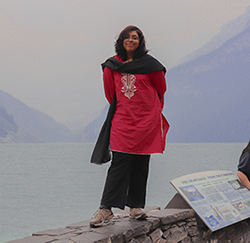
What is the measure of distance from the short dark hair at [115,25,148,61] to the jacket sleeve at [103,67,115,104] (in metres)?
0.14

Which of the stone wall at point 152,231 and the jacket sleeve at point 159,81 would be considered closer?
the stone wall at point 152,231

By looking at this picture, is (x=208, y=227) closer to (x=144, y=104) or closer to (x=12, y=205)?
(x=144, y=104)

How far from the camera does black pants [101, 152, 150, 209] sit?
96.3 inches

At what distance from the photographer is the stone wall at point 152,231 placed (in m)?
2.32

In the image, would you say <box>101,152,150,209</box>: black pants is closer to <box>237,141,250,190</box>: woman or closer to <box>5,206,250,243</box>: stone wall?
<box>5,206,250,243</box>: stone wall

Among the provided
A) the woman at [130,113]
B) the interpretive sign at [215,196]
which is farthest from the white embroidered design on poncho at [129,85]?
the interpretive sign at [215,196]

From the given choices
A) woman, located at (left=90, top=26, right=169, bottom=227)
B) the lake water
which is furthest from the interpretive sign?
the lake water

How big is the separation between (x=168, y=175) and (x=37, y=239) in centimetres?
1361

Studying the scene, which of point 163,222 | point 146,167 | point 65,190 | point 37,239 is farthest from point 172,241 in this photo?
point 65,190

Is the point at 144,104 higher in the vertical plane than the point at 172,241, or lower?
higher

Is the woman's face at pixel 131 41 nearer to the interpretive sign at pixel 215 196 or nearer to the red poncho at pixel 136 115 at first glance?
the red poncho at pixel 136 115

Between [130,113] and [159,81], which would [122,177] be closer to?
[130,113]

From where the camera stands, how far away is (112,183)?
2.45 m

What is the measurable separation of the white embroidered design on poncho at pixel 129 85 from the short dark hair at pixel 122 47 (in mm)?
155
